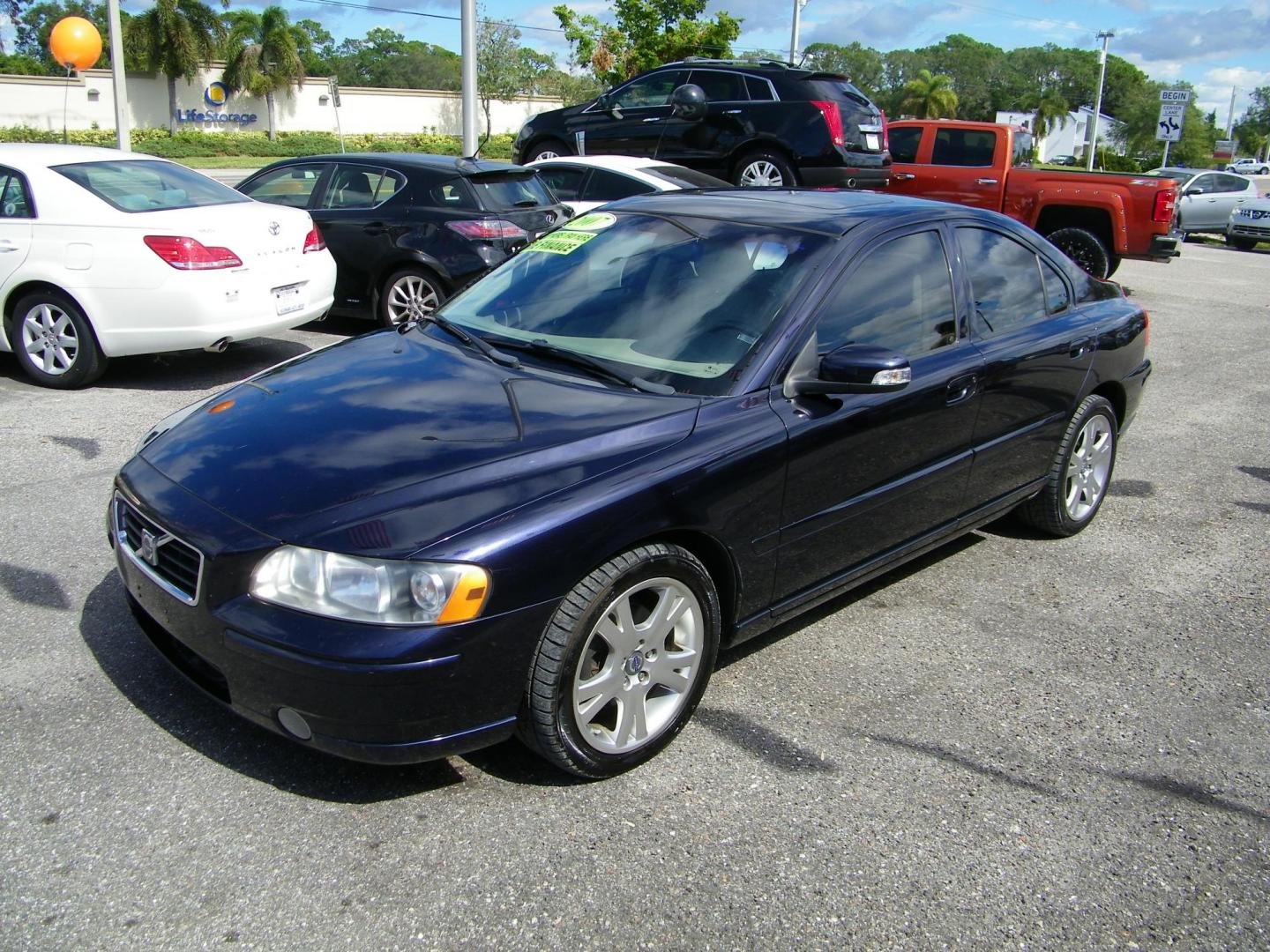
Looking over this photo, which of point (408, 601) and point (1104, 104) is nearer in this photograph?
point (408, 601)

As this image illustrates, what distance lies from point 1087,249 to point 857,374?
34.3ft

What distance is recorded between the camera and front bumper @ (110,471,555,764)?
265cm

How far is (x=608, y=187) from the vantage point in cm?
1034

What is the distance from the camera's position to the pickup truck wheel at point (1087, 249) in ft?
40.8

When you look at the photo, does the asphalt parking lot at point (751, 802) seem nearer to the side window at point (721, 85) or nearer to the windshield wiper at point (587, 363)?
the windshield wiper at point (587, 363)

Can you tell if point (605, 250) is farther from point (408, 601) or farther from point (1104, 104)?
point (1104, 104)

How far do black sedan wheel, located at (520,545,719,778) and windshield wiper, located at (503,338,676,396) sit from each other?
605mm

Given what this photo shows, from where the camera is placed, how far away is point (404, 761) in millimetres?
2773

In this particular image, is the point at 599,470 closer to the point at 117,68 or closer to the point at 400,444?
the point at 400,444

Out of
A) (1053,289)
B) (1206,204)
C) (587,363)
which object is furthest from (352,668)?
(1206,204)

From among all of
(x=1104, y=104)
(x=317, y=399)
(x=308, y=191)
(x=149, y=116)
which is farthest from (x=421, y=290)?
(x=1104, y=104)

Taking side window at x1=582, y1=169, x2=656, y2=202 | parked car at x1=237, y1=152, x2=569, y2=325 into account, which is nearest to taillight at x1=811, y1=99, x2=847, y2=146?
side window at x1=582, y1=169, x2=656, y2=202

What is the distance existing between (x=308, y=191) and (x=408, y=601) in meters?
7.41

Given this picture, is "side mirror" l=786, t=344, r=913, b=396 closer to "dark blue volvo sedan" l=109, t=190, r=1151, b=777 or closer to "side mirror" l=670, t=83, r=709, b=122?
"dark blue volvo sedan" l=109, t=190, r=1151, b=777
